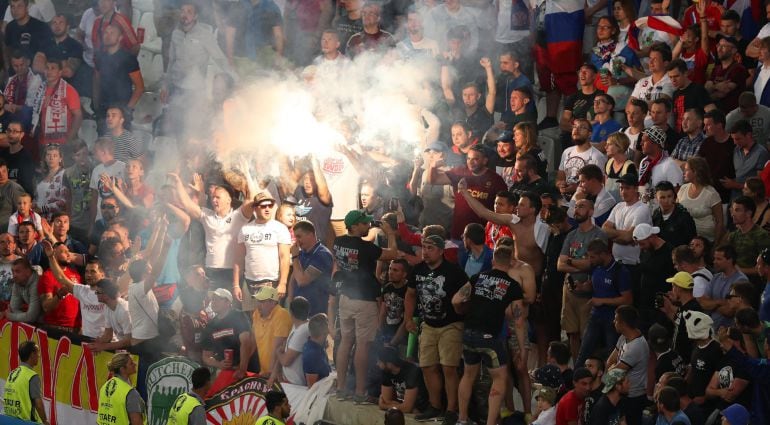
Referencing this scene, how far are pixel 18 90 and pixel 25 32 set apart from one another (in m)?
0.77

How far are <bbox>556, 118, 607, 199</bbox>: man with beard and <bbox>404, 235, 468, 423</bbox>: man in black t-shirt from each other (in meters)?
1.56

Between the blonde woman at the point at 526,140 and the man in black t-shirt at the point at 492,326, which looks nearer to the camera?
the man in black t-shirt at the point at 492,326

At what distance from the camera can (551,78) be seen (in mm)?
13664

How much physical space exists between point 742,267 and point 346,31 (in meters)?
5.41

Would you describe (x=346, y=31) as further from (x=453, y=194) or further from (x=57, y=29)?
(x=57, y=29)

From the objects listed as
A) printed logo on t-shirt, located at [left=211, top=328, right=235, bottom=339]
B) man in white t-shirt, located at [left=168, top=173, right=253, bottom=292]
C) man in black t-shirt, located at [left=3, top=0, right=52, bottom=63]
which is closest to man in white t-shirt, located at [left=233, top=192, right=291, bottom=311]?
man in white t-shirt, located at [left=168, top=173, right=253, bottom=292]

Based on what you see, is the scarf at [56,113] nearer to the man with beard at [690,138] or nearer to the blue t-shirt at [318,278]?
the blue t-shirt at [318,278]

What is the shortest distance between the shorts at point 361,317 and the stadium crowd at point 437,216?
0.02m

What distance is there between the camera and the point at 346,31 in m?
14.2

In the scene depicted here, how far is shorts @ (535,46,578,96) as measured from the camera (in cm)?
1355

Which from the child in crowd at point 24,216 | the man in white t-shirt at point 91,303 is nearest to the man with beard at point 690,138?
the man in white t-shirt at point 91,303

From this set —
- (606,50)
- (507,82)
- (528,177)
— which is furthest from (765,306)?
(507,82)

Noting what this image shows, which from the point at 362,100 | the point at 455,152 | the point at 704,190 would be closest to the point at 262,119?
the point at 362,100

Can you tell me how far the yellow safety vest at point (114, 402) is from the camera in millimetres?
11203
